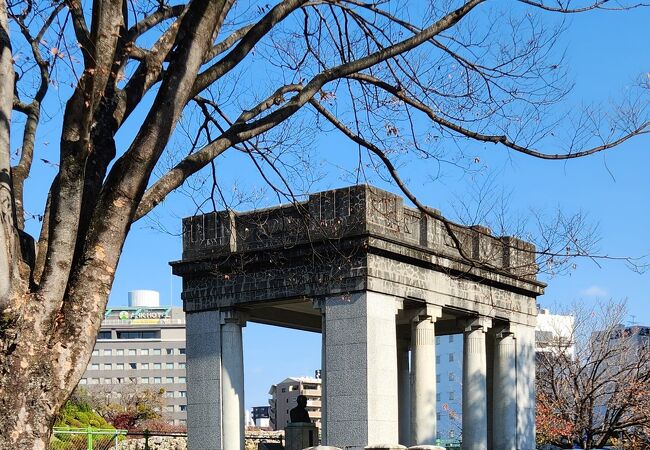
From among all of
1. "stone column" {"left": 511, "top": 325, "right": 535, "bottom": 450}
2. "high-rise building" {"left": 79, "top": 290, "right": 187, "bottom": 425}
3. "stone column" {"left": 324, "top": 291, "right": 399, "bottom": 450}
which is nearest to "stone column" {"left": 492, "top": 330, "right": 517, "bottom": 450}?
"stone column" {"left": 511, "top": 325, "right": 535, "bottom": 450}

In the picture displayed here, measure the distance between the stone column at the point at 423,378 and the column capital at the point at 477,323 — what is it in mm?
2167

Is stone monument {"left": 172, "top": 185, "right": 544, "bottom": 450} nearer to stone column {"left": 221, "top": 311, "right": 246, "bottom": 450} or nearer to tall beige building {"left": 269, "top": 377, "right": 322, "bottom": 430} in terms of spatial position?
stone column {"left": 221, "top": 311, "right": 246, "bottom": 450}

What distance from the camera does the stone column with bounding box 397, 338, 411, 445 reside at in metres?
32.4

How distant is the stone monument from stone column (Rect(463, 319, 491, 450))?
1.2 inches

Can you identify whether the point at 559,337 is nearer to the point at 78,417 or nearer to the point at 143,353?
the point at 78,417

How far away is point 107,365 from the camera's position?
6457 inches

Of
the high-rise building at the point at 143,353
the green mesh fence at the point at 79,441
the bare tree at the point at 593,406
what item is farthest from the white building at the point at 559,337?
the high-rise building at the point at 143,353

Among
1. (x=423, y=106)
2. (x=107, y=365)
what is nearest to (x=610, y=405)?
(x=423, y=106)

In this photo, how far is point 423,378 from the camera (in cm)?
2645

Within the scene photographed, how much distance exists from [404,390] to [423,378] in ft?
21.7

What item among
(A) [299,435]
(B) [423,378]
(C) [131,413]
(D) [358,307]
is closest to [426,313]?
(B) [423,378]

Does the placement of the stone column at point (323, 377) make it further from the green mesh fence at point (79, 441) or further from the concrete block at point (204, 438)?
the green mesh fence at point (79, 441)

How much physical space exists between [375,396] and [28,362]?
56.7ft

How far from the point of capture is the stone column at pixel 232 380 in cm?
2622
